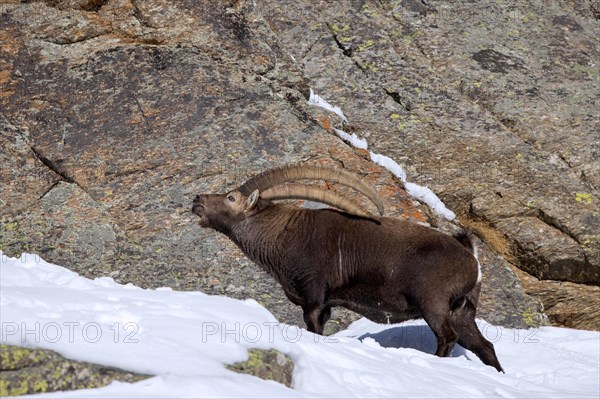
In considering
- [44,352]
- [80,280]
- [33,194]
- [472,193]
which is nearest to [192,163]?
[33,194]

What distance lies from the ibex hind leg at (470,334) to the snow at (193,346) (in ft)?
5.52

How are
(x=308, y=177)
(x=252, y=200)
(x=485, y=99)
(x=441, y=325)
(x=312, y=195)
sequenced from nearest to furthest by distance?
(x=441, y=325) → (x=308, y=177) → (x=312, y=195) → (x=252, y=200) → (x=485, y=99)

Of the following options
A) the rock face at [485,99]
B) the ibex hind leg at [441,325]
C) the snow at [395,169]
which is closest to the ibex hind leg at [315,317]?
the ibex hind leg at [441,325]

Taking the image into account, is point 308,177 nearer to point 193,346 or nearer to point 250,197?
point 250,197

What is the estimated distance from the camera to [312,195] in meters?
13.5

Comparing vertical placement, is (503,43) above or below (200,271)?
above

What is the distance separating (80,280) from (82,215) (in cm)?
568

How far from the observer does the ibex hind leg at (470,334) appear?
42.2 feet

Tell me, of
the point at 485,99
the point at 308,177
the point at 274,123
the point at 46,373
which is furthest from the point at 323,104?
the point at 46,373

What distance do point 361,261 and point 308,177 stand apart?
1388 millimetres

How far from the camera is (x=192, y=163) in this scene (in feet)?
52.1

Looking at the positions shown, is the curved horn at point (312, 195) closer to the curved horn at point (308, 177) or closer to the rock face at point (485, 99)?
the curved horn at point (308, 177)

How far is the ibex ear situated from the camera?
13.9 m

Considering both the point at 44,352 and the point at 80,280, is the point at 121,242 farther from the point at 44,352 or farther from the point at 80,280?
the point at 44,352
